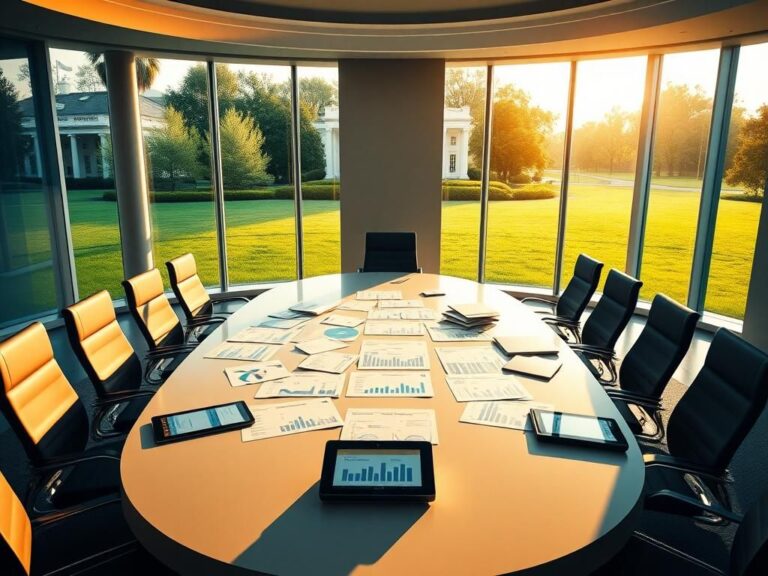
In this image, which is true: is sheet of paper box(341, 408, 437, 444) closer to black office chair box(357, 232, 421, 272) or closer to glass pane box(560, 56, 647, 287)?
black office chair box(357, 232, 421, 272)

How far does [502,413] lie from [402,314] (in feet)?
5.17

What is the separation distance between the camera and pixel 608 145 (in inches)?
283

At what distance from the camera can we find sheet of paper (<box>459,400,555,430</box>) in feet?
6.93

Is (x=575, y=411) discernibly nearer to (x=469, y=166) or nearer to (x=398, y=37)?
(x=398, y=37)

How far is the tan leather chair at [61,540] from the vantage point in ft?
4.96

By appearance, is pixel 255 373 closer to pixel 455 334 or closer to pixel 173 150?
pixel 455 334

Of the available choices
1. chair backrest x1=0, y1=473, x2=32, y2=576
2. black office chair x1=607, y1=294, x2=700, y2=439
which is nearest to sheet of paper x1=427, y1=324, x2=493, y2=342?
black office chair x1=607, y1=294, x2=700, y2=439

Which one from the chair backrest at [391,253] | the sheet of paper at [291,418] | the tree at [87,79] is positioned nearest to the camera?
the sheet of paper at [291,418]

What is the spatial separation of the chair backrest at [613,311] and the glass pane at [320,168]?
4397 millimetres

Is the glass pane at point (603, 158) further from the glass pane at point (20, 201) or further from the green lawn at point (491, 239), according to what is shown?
the glass pane at point (20, 201)

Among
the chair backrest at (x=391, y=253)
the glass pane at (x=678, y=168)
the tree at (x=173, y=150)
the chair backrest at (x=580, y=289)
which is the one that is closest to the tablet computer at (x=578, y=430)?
the chair backrest at (x=580, y=289)

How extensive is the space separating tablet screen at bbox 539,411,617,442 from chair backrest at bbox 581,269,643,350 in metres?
1.58

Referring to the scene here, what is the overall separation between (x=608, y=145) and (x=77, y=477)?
7.00 m

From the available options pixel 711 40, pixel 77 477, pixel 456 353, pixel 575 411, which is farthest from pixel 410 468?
pixel 711 40
